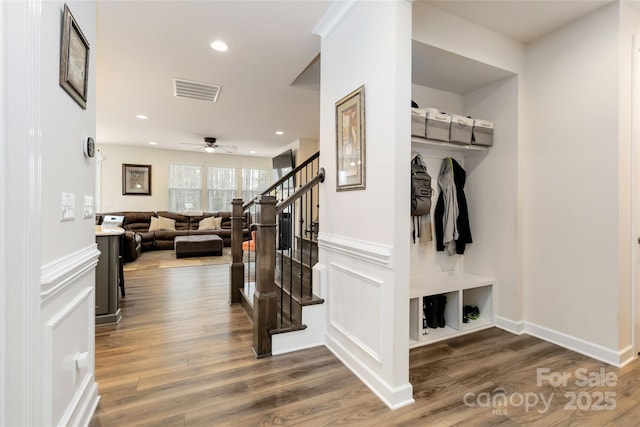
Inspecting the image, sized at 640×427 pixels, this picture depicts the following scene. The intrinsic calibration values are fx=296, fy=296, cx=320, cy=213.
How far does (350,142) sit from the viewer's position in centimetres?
214

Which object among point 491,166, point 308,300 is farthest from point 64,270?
point 491,166

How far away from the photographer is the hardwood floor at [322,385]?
159 centimetres

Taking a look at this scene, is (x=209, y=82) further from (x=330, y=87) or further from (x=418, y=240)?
(x=418, y=240)

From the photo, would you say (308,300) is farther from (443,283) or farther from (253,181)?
(253,181)

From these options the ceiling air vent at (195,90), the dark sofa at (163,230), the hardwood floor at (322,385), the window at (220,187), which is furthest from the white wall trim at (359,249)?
the window at (220,187)

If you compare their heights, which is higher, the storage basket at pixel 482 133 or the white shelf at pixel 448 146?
the storage basket at pixel 482 133

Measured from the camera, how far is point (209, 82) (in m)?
3.57

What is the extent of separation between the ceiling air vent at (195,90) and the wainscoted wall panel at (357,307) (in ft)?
9.27

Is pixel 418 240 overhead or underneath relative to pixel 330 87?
underneath

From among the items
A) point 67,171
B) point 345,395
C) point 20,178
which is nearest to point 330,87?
point 67,171

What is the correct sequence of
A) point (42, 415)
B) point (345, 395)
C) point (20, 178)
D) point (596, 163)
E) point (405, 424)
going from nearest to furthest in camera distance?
point (20, 178) < point (42, 415) < point (405, 424) < point (345, 395) < point (596, 163)

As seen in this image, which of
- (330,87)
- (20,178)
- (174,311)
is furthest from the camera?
(174,311)

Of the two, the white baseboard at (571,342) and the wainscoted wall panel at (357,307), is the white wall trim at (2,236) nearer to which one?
the wainscoted wall panel at (357,307)

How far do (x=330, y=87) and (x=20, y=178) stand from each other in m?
2.04
